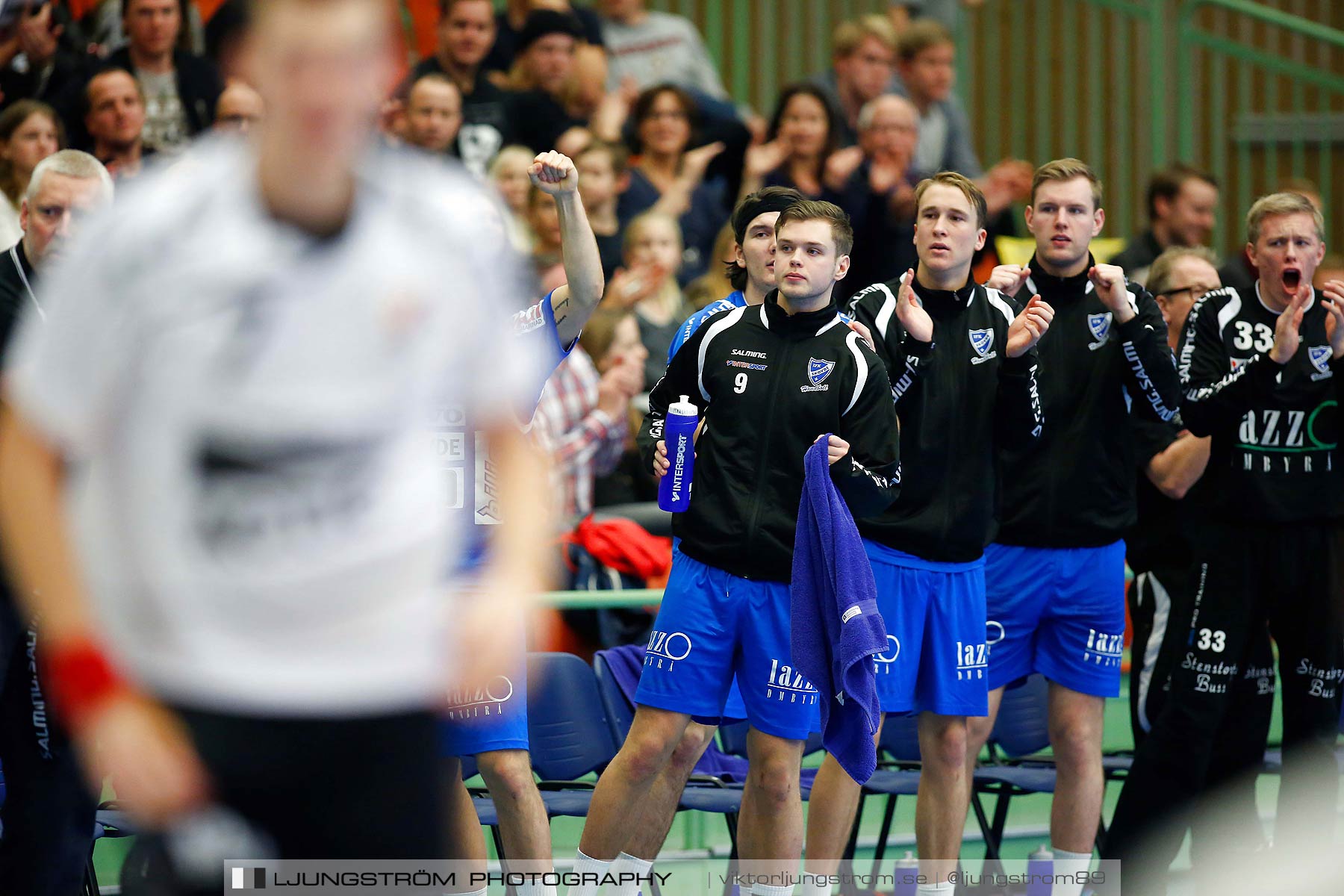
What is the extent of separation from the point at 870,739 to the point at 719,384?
1.18 m

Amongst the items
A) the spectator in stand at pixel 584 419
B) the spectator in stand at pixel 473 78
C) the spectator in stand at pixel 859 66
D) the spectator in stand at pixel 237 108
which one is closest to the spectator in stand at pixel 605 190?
the spectator in stand at pixel 473 78

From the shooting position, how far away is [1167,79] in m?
11.7

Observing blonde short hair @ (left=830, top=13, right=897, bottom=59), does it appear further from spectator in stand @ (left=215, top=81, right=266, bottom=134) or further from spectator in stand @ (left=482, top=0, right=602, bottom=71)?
spectator in stand @ (left=215, top=81, right=266, bottom=134)

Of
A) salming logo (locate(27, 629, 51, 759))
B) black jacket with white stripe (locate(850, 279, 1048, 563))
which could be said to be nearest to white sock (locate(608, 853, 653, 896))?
black jacket with white stripe (locate(850, 279, 1048, 563))

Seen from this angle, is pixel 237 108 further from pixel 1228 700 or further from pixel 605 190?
pixel 1228 700

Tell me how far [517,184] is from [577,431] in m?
1.70

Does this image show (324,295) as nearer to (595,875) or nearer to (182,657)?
(182,657)

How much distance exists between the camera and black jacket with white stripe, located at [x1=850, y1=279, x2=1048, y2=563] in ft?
18.3

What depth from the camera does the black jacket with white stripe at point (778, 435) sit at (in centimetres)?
519

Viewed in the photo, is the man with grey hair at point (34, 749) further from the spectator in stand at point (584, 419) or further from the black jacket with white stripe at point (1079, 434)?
the black jacket with white stripe at point (1079, 434)

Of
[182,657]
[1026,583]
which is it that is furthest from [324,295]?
[1026,583]

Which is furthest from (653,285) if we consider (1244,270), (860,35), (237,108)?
(1244,270)

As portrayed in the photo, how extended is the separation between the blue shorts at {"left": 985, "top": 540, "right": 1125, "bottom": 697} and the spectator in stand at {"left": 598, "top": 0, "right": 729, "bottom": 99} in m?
5.22

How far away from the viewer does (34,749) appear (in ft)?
16.5
